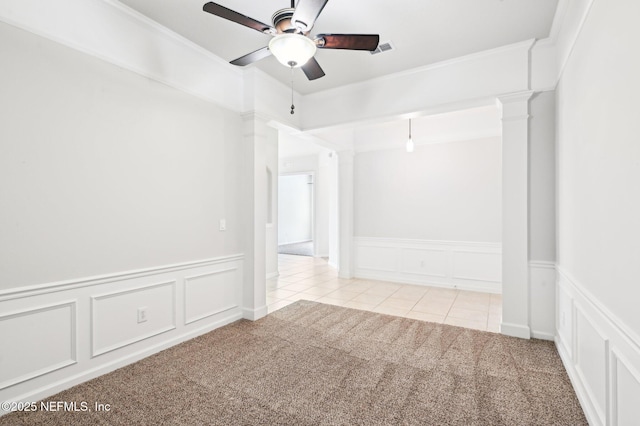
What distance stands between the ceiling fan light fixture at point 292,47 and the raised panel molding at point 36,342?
2306 millimetres

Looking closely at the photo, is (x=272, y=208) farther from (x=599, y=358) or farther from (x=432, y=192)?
(x=599, y=358)

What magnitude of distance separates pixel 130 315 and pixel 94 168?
1.25 m

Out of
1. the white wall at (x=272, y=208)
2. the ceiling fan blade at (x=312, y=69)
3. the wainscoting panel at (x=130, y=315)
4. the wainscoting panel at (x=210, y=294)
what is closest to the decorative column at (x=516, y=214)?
the ceiling fan blade at (x=312, y=69)

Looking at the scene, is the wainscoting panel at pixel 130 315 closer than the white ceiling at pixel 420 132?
Yes

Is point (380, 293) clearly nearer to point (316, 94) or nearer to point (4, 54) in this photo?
point (316, 94)

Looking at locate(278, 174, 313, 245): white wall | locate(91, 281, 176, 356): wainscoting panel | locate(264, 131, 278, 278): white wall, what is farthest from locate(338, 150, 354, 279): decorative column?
locate(278, 174, 313, 245): white wall

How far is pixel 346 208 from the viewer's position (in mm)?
6016

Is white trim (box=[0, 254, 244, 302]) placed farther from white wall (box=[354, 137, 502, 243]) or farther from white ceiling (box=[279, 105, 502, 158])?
white wall (box=[354, 137, 502, 243])

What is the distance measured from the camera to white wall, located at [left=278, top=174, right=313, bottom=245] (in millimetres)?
11977

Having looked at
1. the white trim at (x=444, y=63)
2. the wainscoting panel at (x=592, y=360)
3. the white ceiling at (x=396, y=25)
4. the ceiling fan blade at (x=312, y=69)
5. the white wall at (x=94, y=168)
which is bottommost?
the wainscoting panel at (x=592, y=360)

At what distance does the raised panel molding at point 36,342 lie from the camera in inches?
77.4

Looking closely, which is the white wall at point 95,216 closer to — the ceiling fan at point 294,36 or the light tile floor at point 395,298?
the ceiling fan at point 294,36

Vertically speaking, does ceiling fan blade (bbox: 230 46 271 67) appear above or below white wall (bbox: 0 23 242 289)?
above

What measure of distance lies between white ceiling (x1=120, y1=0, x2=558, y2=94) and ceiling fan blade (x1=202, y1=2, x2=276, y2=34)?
637 millimetres
